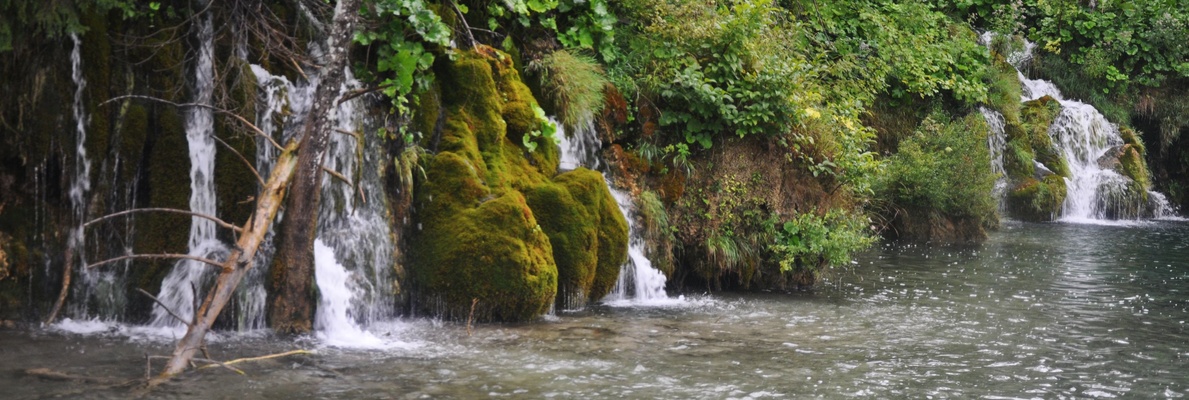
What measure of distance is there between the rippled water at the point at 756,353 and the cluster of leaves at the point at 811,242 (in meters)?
0.41

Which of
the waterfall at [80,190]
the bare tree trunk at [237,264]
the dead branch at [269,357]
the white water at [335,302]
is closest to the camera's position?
the bare tree trunk at [237,264]

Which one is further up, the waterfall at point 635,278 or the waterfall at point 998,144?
the waterfall at point 998,144

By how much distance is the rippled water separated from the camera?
716 cm

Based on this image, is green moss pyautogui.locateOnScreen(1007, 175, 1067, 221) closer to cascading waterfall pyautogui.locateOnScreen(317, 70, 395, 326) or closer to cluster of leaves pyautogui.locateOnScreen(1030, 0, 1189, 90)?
cluster of leaves pyautogui.locateOnScreen(1030, 0, 1189, 90)

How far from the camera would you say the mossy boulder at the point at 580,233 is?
10.3 metres

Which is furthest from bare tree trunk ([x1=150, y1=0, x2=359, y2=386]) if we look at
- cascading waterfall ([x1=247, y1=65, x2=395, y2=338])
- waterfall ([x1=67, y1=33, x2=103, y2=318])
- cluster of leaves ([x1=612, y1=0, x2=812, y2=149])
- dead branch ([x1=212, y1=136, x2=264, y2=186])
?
cluster of leaves ([x1=612, y1=0, x2=812, y2=149])

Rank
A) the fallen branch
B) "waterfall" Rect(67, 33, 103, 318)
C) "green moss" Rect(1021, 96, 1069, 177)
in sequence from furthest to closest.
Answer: "green moss" Rect(1021, 96, 1069, 177) < "waterfall" Rect(67, 33, 103, 318) < the fallen branch

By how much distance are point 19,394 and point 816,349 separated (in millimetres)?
5818

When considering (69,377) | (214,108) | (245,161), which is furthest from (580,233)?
(69,377)

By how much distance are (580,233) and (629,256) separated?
3.37 ft

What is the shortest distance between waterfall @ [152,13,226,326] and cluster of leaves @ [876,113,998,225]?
11.4m

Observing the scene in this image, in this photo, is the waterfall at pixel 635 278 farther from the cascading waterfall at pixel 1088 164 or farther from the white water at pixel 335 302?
the cascading waterfall at pixel 1088 164

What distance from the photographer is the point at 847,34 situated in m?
19.8

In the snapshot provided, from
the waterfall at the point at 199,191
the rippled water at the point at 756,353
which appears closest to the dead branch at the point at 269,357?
the rippled water at the point at 756,353
